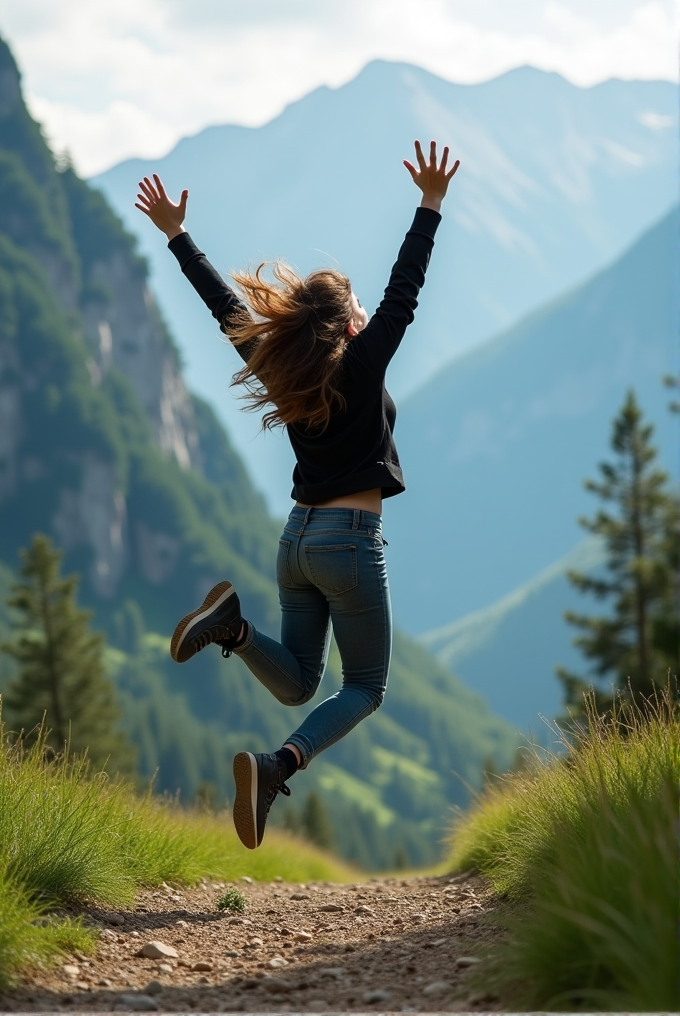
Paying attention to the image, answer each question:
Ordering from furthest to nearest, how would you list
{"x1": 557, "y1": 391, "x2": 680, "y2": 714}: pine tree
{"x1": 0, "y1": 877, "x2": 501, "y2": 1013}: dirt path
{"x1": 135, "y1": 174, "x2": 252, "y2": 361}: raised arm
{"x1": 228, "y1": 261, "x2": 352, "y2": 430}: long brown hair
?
1. {"x1": 557, "y1": 391, "x2": 680, "y2": 714}: pine tree
2. {"x1": 135, "y1": 174, "x2": 252, "y2": 361}: raised arm
3. {"x1": 228, "y1": 261, "x2": 352, "y2": 430}: long brown hair
4. {"x1": 0, "y1": 877, "x2": 501, "y2": 1013}: dirt path

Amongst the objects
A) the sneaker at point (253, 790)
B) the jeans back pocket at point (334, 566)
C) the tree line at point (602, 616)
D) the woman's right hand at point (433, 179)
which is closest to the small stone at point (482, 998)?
the sneaker at point (253, 790)

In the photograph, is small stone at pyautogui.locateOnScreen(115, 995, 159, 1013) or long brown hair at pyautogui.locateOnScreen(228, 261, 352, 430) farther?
long brown hair at pyautogui.locateOnScreen(228, 261, 352, 430)

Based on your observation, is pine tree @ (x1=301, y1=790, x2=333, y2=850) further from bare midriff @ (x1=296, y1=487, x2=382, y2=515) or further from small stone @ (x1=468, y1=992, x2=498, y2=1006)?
small stone @ (x1=468, y1=992, x2=498, y2=1006)

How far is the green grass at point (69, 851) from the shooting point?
13.2 feet

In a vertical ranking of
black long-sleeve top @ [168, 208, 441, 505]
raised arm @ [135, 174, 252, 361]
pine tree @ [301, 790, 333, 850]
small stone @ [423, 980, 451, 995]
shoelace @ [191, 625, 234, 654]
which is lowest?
small stone @ [423, 980, 451, 995]

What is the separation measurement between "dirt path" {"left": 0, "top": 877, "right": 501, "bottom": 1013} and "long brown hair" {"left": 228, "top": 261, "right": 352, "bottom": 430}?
2222 millimetres

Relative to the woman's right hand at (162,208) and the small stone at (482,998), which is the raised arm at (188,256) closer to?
the woman's right hand at (162,208)

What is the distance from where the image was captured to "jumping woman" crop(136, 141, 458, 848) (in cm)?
491

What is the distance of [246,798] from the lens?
4.68 meters

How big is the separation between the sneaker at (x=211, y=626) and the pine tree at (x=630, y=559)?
Answer: 27.1m

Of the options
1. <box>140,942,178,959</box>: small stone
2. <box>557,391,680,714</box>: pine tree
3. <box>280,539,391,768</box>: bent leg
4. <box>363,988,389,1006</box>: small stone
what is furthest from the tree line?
<box>363,988,389,1006</box>: small stone

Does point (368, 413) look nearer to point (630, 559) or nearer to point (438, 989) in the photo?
point (438, 989)

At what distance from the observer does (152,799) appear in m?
7.04

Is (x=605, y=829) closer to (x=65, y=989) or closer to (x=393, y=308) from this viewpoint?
(x=65, y=989)
